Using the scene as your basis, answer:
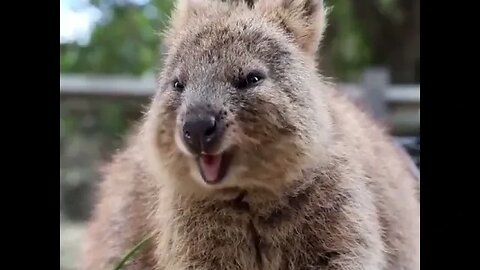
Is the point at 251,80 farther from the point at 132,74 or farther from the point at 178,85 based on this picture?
the point at 132,74

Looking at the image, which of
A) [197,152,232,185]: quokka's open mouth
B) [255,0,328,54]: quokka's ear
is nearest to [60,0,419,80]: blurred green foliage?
[255,0,328,54]: quokka's ear

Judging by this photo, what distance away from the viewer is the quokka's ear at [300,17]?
200 cm

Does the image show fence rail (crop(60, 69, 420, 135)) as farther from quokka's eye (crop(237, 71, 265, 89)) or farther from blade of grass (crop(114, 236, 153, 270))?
quokka's eye (crop(237, 71, 265, 89))

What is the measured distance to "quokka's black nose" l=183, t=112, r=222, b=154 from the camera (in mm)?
1595

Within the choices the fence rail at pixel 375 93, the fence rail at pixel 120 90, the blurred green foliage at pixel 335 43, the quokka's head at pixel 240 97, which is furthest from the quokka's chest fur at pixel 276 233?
the blurred green foliage at pixel 335 43

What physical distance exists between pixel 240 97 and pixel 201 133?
15cm

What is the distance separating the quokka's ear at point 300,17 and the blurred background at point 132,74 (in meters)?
0.38

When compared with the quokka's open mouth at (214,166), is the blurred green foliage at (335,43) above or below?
above

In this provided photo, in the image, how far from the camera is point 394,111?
14.8 ft

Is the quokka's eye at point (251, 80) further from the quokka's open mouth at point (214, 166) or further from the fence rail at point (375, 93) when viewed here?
the fence rail at point (375, 93)

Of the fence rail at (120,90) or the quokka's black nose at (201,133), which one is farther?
the fence rail at (120,90)
